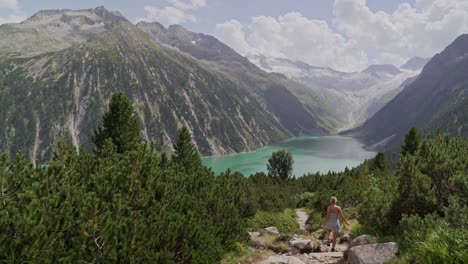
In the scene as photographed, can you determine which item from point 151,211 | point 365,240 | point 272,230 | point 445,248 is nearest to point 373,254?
point 365,240

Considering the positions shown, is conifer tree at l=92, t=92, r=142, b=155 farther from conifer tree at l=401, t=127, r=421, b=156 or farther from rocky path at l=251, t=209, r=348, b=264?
conifer tree at l=401, t=127, r=421, b=156

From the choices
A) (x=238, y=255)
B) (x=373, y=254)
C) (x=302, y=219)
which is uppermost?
(x=373, y=254)

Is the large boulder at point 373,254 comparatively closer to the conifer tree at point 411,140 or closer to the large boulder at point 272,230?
the large boulder at point 272,230

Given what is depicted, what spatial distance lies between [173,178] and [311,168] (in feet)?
591

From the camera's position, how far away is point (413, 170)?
15.5m

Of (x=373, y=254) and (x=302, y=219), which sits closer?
(x=373, y=254)

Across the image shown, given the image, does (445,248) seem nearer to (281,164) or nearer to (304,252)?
(304,252)

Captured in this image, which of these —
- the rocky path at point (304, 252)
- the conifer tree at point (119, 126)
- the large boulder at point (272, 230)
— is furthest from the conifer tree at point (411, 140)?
the conifer tree at point (119, 126)

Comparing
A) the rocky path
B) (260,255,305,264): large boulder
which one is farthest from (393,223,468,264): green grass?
the rocky path

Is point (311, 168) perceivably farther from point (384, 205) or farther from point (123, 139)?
point (384, 205)

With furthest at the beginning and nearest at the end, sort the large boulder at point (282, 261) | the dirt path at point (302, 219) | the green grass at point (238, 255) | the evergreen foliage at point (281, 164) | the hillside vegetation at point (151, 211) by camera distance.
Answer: the evergreen foliage at point (281, 164) → the dirt path at point (302, 219) → the green grass at point (238, 255) → the large boulder at point (282, 261) → the hillside vegetation at point (151, 211)

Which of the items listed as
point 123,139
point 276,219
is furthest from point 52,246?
point 123,139

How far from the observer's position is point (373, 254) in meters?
12.1

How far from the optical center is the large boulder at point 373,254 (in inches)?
465
